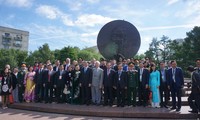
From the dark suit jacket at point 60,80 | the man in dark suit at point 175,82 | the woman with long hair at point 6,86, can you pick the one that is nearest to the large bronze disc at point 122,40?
the dark suit jacket at point 60,80

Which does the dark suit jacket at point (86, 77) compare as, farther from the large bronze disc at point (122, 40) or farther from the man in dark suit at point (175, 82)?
the large bronze disc at point (122, 40)

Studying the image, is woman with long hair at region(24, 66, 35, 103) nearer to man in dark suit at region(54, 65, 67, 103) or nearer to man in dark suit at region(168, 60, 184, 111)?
man in dark suit at region(54, 65, 67, 103)

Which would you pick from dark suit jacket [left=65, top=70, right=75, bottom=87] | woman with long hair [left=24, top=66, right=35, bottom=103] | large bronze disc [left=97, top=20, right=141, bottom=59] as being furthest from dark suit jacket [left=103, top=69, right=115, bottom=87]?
large bronze disc [left=97, top=20, right=141, bottom=59]

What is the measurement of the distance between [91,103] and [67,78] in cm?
154

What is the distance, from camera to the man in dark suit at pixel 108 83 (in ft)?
33.5

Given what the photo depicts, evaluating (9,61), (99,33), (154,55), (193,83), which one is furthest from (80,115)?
(9,61)

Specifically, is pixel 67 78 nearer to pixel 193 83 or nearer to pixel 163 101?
pixel 163 101

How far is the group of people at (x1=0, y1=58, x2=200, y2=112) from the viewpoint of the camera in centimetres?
981

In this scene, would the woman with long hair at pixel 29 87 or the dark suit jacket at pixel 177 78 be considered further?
the woman with long hair at pixel 29 87

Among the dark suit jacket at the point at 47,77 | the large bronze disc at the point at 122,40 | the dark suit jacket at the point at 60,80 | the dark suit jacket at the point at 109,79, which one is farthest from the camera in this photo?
the large bronze disc at the point at 122,40

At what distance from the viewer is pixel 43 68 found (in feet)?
38.6

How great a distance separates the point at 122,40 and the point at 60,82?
6073 mm

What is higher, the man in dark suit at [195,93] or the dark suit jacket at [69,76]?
the dark suit jacket at [69,76]

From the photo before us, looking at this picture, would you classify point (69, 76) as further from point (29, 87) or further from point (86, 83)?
point (29, 87)
